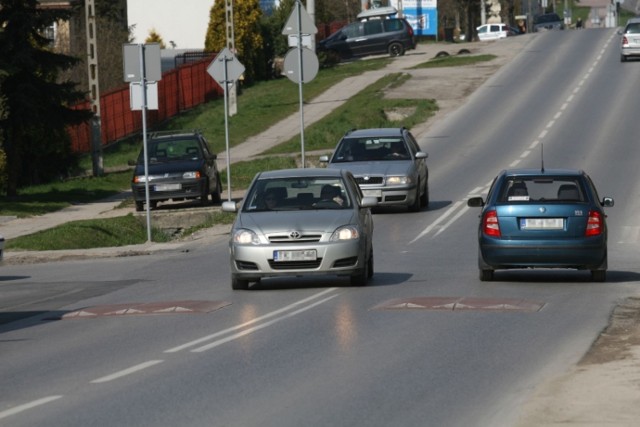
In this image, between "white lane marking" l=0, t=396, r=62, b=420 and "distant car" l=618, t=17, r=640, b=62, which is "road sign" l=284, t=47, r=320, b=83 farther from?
"distant car" l=618, t=17, r=640, b=62

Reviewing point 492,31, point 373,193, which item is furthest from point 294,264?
point 492,31

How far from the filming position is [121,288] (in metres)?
21.2

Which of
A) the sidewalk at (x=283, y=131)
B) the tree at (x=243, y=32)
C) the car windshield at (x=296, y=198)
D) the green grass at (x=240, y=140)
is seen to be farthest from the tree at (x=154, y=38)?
the car windshield at (x=296, y=198)

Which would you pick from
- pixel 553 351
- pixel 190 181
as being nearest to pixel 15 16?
pixel 190 181

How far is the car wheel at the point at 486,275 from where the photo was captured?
65.7 ft

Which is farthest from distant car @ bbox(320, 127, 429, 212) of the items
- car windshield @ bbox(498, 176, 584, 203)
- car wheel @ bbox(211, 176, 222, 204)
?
car windshield @ bbox(498, 176, 584, 203)

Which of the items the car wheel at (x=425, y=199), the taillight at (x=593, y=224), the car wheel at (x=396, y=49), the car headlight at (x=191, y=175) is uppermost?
the car wheel at (x=396, y=49)

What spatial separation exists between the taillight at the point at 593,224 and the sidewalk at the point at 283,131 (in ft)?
32.2

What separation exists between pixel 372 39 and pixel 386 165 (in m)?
48.8

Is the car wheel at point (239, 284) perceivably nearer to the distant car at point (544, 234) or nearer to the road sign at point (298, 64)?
the distant car at point (544, 234)

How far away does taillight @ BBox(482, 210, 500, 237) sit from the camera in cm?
1978

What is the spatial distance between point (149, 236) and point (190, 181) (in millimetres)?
6095

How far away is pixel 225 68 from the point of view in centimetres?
3159

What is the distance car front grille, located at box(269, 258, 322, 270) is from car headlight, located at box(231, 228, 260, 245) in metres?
0.34
